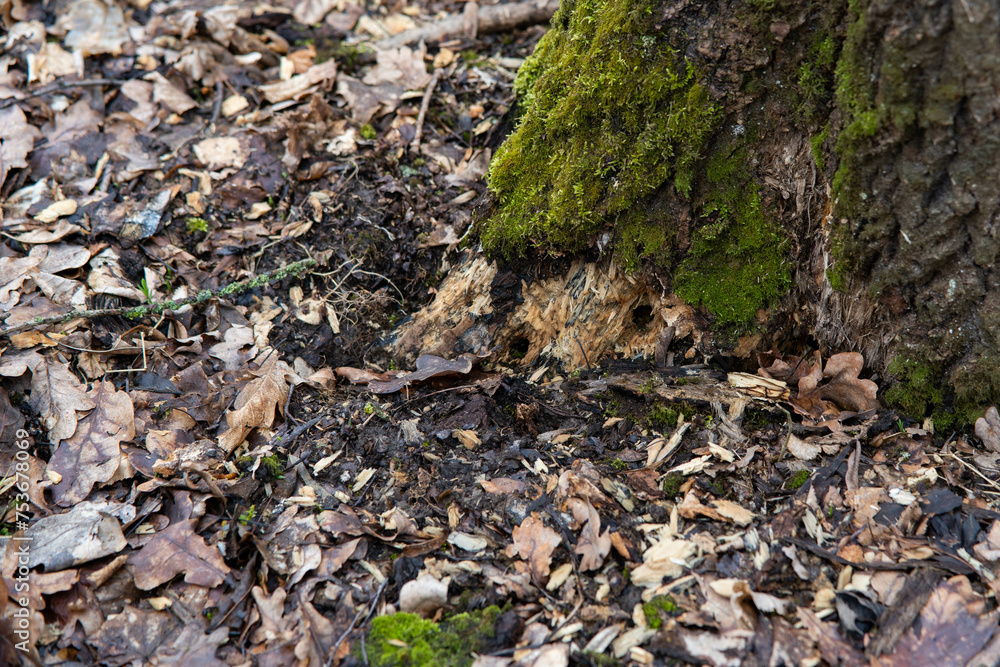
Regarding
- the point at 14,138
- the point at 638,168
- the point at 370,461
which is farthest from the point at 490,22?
the point at 370,461

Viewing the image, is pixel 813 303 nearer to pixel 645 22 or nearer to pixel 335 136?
pixel 645 22

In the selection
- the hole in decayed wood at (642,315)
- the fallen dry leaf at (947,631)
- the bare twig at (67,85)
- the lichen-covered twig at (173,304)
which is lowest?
the lichen-covered twig at (173,304)

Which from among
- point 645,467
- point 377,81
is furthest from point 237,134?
point 645,467

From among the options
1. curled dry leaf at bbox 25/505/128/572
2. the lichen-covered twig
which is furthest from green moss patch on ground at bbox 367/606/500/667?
the lichen-covered twig

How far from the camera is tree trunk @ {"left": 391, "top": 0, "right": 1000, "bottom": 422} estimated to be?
2.12 metres

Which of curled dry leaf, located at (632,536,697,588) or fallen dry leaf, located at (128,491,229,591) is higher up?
curled dry leaf, located at (632,536,697,588)

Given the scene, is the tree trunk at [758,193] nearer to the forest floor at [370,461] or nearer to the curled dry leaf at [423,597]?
the forest floor at [370,461]

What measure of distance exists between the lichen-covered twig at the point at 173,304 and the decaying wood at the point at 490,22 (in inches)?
96.9

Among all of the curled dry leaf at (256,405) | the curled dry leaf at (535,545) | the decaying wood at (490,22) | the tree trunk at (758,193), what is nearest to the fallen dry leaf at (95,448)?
the curled dry leaf at (256,405)

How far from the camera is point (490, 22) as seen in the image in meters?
5.18

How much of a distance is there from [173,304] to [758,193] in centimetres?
320

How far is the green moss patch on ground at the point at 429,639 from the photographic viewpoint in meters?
2.10

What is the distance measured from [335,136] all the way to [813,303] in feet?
10.8

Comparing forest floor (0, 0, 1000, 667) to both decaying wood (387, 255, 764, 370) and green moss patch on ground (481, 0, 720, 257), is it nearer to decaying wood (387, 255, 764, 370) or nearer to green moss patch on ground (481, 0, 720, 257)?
decaying wood (387, 255, 764, 370)
